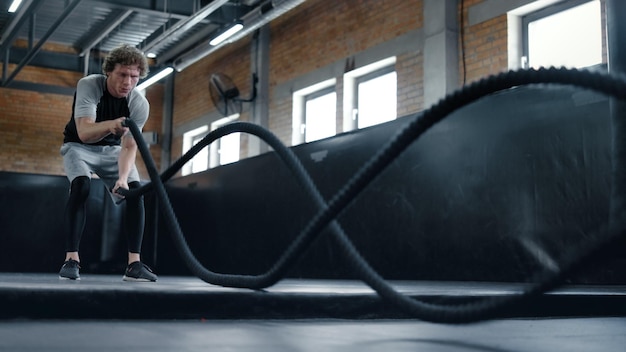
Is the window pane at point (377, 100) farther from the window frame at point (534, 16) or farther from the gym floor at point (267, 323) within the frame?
the gym floor at point (267, 323)

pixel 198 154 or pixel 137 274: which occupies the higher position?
pixel 198 154

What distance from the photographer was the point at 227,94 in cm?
1073

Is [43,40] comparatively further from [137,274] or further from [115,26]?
[137,274]

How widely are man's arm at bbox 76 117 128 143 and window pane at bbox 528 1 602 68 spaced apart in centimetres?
391

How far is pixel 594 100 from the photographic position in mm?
3260

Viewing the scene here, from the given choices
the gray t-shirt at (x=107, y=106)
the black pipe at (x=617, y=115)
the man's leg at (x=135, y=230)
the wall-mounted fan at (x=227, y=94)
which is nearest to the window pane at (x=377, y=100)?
the wall-mounted fan at (x=227, y=94)

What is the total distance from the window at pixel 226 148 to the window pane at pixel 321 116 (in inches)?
65.7

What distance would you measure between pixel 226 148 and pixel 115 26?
108 inches

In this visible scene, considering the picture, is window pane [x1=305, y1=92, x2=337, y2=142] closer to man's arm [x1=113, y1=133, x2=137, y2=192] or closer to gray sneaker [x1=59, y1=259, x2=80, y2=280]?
man's arm [x1=113, y1=133, x2=137, y2=192]

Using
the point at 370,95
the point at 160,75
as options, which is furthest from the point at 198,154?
the point at 370,95

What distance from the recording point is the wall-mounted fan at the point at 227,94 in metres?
10.7

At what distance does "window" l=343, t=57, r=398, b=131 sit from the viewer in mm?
8242

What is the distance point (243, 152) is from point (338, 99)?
245cm

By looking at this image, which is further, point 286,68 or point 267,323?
point 286,68
